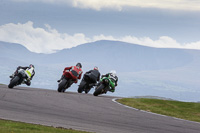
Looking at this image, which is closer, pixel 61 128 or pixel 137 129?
pixel 61 128

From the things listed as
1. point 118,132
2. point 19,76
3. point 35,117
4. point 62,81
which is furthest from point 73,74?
point 118,132

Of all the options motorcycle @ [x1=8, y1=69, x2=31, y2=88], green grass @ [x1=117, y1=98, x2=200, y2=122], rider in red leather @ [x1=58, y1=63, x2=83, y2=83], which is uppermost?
rider in red leather @ [x1=58, y1=63, x2=83, y2=83]

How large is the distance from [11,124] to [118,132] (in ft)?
9.15

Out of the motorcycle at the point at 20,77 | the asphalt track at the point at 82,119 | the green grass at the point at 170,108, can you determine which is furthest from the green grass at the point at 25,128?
the motorcycle at the point at 20,77

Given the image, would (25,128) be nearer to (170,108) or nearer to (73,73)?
(170,108)

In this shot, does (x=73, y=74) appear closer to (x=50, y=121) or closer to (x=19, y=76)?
(x=19, y=76)

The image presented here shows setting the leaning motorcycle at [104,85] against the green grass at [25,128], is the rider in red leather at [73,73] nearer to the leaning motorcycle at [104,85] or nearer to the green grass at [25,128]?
the leaning motorcycle at [104,85]

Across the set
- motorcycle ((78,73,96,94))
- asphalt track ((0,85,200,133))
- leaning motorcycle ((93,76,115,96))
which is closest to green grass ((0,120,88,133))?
asphalt track ((0,85,200,133))

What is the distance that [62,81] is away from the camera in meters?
25.6

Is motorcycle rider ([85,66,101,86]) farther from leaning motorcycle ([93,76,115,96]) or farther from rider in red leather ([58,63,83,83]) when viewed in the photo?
rider in red leather ([58,63,83,83])

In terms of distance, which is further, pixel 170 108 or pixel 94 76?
pixel 94 76

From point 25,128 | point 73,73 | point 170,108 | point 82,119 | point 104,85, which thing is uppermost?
point 73,73

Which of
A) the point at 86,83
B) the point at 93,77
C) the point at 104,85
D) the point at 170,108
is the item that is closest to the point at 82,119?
the point at 170,108

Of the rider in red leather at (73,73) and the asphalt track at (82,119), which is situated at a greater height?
the rider in red leather at (73,73)
